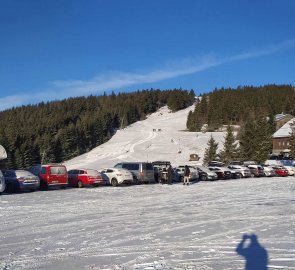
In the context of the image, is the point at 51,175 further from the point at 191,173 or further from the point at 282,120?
the point at 282,120

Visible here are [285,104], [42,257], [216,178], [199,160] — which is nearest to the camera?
[42,257]

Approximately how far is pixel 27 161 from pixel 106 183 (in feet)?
208

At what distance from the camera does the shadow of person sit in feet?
25.2

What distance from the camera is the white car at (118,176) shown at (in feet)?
98.0

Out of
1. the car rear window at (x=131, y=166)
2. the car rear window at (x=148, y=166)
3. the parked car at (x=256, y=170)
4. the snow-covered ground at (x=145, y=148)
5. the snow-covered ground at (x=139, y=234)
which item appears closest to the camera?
the snow-covered ground at (x=139, y=234)

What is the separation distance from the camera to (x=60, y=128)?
392 ft

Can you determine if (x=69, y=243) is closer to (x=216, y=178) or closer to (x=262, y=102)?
(x=216, y=178)

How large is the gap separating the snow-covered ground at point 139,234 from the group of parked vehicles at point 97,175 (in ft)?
19.7

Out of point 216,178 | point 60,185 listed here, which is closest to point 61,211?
point 60,185

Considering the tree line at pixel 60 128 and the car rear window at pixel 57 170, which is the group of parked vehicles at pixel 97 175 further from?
the tree line at pixel 60 128

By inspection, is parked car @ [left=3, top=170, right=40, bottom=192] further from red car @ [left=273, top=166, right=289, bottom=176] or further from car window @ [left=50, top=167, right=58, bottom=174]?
red car @ [left=273, top=166, right=289, bottom=176]

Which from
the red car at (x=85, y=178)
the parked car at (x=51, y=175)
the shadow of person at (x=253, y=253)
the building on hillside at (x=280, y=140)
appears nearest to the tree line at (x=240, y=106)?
the building on hillside at (x=280, y=140)

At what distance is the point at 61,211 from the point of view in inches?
619

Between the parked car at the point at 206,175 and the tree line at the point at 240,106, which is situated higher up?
the tree line at the point at 240,106
